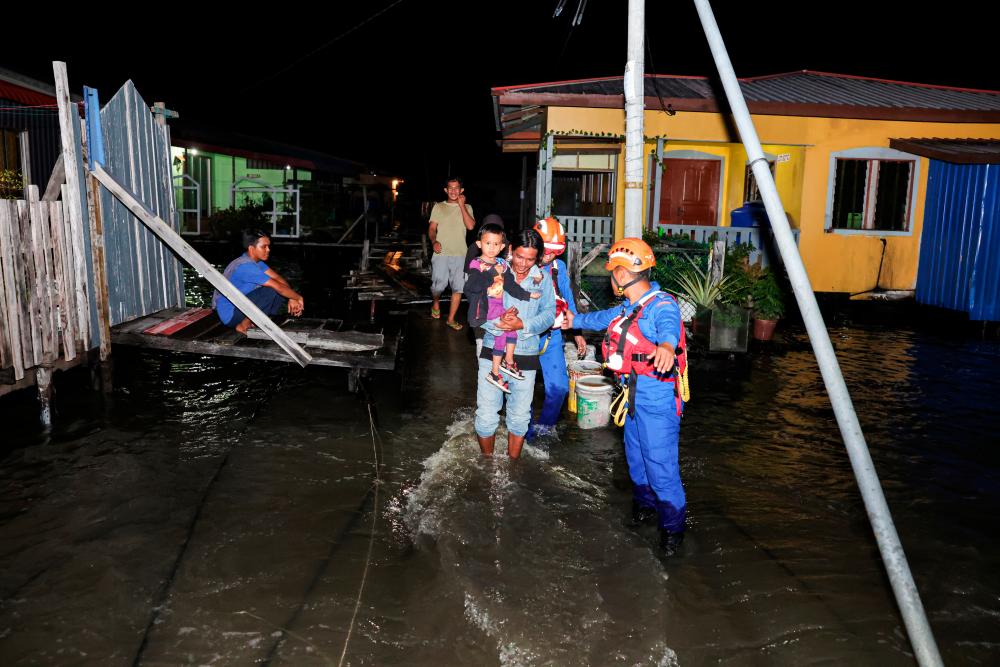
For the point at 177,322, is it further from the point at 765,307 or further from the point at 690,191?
the point at 690,191

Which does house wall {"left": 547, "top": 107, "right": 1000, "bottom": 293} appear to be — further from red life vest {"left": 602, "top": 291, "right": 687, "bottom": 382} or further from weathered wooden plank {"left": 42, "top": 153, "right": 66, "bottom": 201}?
red life vest {"left": 602, "top": 291, "right": 687, "bottom": 382}

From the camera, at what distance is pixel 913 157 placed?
1371 centimetres

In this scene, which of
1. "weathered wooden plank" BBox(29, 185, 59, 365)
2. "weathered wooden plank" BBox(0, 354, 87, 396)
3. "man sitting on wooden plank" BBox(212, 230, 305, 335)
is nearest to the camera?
"weathered wooden plank" BBox(0, 354, 87, 396)

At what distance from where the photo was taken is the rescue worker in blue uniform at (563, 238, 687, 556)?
4.14 metres

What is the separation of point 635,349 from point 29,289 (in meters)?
4.87

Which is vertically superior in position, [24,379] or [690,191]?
[690,191]

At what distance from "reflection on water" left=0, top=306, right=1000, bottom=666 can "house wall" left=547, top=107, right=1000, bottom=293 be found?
286 inches

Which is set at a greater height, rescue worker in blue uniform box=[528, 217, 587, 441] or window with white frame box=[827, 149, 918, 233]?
window with white frame box=[827, 149, 918, 233]

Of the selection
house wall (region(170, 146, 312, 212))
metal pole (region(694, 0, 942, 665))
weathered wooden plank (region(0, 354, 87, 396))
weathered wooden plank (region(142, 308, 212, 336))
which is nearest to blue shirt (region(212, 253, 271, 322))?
weathered wooden plank (region(142, 308, 212, 336))

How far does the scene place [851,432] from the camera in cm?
305

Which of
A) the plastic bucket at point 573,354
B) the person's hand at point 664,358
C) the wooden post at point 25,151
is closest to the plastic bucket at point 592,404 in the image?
the plastic bucket at point 573,354

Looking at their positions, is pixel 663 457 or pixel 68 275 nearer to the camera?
pixel 663 457

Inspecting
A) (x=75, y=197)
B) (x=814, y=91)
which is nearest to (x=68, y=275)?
(x=75, y=197)

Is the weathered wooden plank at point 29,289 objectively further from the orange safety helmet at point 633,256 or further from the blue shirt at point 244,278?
the orange safety helmet at point 633,256
